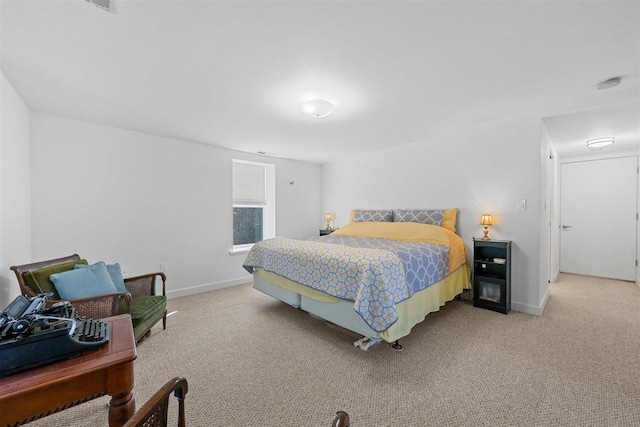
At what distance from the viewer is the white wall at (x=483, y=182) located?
10.1ft

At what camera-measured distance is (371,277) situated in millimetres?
2117

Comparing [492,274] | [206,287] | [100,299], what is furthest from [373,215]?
[100,299]

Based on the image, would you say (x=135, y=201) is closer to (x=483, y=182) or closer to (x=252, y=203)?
(x=252, y=203)

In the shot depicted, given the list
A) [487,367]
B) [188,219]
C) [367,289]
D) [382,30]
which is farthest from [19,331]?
[188,219]

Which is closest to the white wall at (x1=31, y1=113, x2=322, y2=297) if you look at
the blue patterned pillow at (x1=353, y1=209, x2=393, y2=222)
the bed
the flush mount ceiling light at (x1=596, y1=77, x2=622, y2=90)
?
the bed

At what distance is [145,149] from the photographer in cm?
353

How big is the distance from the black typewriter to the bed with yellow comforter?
164 cm

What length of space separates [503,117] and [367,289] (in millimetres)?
2768

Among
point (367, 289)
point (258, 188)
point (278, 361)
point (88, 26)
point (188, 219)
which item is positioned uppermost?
point (88, 26)

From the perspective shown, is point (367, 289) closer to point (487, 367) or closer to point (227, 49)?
point (487, 367)

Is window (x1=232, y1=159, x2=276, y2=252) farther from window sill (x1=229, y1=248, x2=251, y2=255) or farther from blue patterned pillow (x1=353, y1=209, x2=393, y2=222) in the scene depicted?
blue patterned pillow (x1=353, y1=209, x2=393, y2=222)

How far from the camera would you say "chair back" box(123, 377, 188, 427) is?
67cm

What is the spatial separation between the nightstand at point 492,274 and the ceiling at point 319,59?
5.23 feet

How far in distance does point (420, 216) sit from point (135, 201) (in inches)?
158
